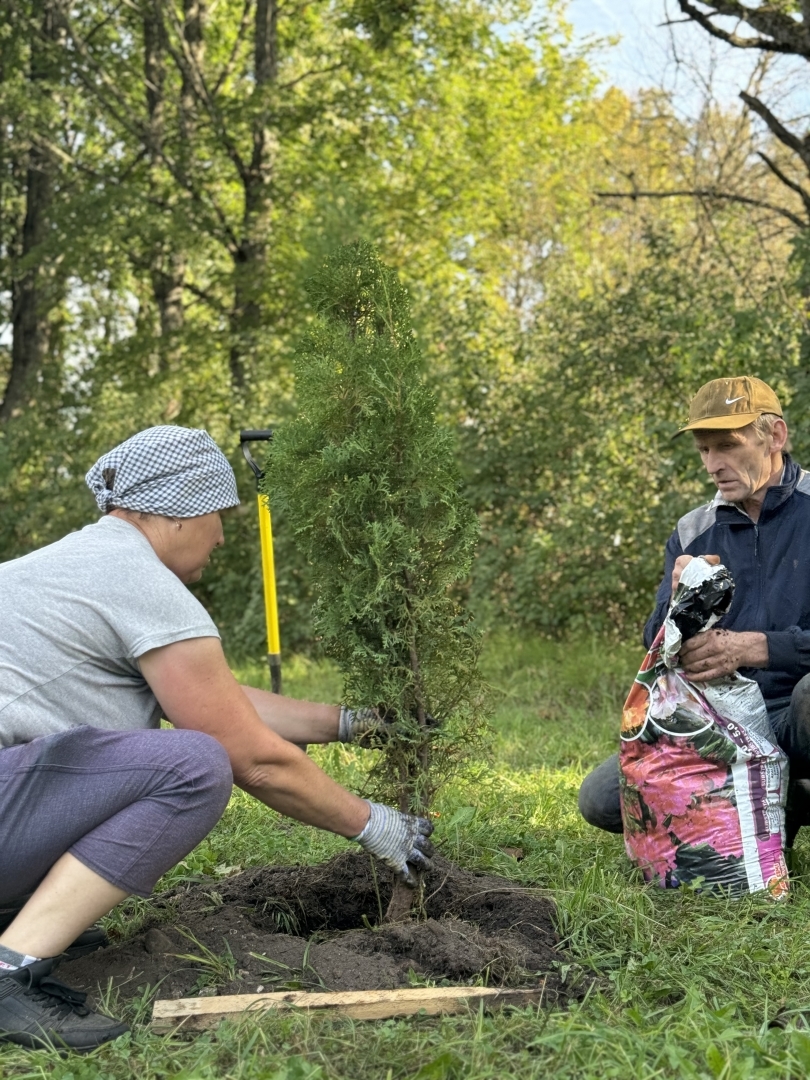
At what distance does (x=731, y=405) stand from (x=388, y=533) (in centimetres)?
147

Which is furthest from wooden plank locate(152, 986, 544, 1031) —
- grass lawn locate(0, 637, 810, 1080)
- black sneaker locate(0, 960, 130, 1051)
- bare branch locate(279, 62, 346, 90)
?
bare branch locate(279, 62, 346, 90)

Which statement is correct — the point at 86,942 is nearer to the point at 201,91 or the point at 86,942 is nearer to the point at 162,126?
the point at 201,91

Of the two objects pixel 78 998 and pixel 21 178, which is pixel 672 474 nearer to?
pixel 78 998

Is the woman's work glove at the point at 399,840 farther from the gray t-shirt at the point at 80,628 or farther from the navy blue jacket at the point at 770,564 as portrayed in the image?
the navy blue jacket at the point at 770,564

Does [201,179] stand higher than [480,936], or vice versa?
[201,179]

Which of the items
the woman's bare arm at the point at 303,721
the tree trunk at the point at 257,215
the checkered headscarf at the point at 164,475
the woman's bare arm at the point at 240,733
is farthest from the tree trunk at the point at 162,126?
the woman's bare arm at the point at 240,733

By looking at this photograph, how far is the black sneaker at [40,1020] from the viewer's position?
9.05 feet

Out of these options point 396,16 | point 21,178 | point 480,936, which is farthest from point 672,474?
point 21,178

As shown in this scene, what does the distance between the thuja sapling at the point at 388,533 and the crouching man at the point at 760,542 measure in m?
→ 0.88

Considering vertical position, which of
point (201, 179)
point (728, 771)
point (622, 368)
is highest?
point (201, 179)

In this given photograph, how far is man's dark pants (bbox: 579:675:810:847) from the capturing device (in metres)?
3.84

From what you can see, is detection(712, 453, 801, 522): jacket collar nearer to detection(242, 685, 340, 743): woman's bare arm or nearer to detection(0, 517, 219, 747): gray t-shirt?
detection(242, 685, 340, 743): woman's bare arm

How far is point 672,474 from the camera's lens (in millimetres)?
8820

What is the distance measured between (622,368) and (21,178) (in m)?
14.5
